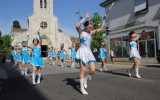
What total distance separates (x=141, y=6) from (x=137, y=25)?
213 centimetres

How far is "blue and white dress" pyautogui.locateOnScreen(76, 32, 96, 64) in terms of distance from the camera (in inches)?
282

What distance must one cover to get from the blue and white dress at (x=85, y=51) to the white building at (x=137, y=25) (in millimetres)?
17599

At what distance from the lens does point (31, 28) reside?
54.7m

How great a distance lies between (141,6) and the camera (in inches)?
1009

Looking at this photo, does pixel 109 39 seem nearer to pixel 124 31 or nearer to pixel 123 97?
pixel 124 31

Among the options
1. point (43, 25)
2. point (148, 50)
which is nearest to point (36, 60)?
point (148, 50)

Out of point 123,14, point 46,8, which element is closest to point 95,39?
point 46,8

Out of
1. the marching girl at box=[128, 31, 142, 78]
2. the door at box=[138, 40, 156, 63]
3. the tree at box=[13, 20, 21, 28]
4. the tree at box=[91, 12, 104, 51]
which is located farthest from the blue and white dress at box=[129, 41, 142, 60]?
the tree at box=[13, 20, 21, 28]

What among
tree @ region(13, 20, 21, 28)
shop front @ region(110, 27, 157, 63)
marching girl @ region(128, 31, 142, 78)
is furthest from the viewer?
tree @ region(13, 20, 21, 28)

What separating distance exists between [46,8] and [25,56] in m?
42.9

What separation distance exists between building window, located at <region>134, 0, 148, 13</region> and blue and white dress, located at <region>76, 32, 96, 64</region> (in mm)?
19368

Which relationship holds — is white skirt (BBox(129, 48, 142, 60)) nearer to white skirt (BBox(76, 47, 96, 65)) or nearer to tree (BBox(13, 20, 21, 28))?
white skirt (BBox(76, 47, 96, 65))

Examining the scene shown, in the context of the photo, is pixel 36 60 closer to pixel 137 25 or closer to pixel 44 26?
pixel 137 25

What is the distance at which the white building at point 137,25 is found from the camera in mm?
23875
